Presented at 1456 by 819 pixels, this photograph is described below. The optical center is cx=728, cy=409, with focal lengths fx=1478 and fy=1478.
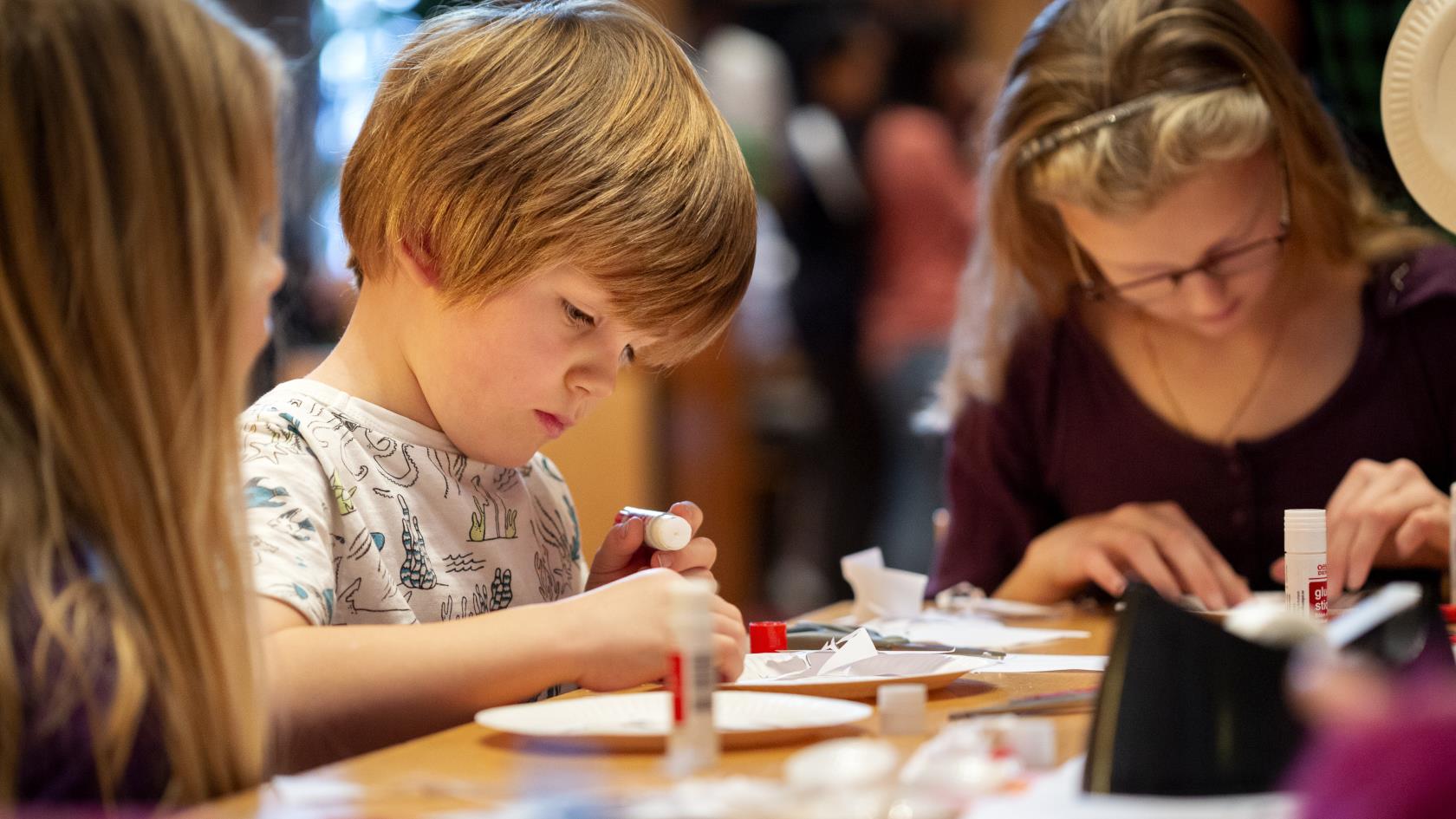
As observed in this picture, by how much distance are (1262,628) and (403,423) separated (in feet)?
2.40

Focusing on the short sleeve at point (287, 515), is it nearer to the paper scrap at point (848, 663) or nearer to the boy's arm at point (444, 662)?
the boy's arm at point (444, 662)

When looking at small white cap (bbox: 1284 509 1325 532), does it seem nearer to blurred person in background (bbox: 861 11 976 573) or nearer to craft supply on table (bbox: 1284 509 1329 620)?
craft supply on table (bbox: 1284 509 1329 620)

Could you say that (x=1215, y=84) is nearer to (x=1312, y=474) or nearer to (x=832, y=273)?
(x=1312, y=474)

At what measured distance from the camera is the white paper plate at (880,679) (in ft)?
3.23

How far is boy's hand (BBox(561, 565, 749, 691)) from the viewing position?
37.2 inches

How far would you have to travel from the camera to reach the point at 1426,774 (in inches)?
18.7

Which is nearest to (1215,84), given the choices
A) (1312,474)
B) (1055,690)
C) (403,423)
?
(1312,474)

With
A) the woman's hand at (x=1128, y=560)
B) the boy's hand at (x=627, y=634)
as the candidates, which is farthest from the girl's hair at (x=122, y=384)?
the woman's hand at (x=1128, y=560)

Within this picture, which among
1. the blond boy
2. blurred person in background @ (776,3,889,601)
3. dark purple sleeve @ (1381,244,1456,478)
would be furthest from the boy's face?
blurred person in background @ (776,3,889,601)

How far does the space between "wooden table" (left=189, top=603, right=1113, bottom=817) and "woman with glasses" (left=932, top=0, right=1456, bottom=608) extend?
2.37 feet

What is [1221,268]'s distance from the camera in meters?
1.57

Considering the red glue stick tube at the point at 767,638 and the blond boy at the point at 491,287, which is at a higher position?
the blond boy at the point at 491,287

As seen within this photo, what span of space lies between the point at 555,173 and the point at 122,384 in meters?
0.54

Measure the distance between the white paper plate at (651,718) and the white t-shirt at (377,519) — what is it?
0.19m
